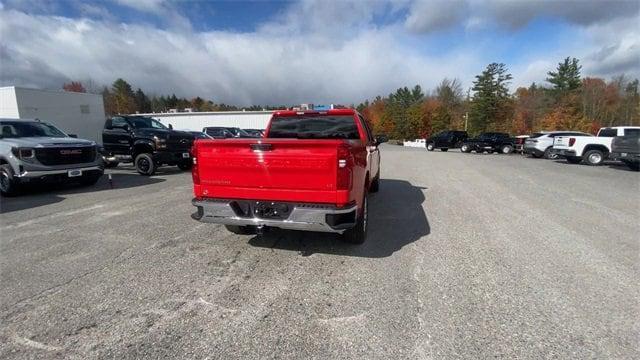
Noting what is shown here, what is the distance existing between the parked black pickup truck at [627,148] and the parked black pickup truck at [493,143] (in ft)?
38.4

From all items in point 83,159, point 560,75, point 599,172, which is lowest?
point 599,172

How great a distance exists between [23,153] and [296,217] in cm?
798

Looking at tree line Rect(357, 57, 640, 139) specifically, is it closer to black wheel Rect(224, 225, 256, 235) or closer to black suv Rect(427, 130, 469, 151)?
black suv Rect(427, 130, 469, 151)

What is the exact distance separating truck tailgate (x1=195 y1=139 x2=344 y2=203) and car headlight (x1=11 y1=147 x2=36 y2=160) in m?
6.55

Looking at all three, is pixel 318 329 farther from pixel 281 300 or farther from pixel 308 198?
pixel 308 198

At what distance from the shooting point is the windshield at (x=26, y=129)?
8.92 m

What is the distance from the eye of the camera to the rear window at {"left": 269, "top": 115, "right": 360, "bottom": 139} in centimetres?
584

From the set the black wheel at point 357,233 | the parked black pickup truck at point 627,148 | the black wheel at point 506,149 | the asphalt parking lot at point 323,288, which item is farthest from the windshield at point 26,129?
the black wheel at point 506,149

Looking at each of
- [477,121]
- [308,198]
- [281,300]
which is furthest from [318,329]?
[477,121]

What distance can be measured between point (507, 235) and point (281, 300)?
376cm

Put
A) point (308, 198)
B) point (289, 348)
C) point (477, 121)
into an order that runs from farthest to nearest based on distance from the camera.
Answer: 1. point (477, 121)
2. point (308, 198)
3. point (289, 348)

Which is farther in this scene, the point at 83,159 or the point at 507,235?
the point at 83,159

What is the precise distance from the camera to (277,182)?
3939 millimetres

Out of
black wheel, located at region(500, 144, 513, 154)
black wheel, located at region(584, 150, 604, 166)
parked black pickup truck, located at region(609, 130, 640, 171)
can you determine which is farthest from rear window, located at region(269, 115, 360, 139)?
black wheel, located at region(500, 144, 513, 154)
